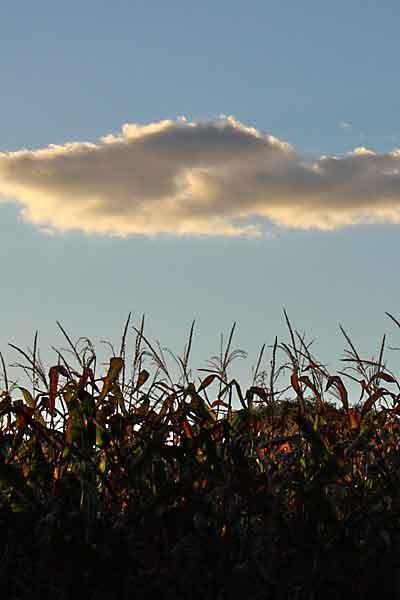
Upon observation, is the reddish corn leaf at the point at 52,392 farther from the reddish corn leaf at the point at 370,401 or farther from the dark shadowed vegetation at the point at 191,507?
the reddish corn leaf at the point at 370,401

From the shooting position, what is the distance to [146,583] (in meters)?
4.62

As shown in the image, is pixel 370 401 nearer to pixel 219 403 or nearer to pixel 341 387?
pixel 341 387

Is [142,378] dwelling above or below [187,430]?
above

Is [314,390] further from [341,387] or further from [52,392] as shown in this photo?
[52,392]

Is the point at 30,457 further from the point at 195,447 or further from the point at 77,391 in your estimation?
the point at 195,447

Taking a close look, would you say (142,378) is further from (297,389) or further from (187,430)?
(297,389)

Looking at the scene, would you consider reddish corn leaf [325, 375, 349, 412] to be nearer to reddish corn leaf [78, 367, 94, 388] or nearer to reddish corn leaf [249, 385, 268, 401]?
reddish corn leaf [249, 385, 268, 401]

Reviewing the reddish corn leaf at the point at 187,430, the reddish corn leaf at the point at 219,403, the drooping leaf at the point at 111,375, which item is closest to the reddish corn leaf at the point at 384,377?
the reddish corn leaf at the point at 219,403

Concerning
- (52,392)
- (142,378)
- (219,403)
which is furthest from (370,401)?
(52,392)

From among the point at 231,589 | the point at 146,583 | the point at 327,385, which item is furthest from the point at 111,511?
the point at 327,385

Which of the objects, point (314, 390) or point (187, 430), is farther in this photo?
point (314, 390)

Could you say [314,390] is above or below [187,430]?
above

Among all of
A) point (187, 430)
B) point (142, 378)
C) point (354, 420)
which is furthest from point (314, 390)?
point (142, 378)

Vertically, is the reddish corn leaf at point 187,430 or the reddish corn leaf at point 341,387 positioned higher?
the reddish corn leaf at point 341,387
